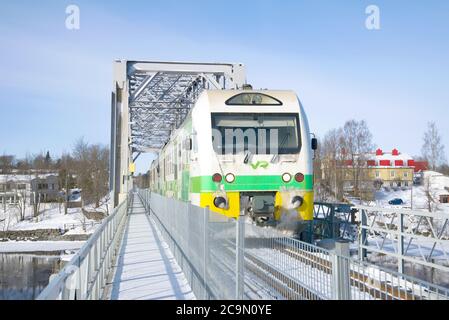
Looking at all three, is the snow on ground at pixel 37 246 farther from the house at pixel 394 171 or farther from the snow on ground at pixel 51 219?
the house at pixel 394 171

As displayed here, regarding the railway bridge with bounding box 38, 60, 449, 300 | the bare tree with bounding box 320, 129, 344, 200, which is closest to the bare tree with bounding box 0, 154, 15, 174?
the bare tree with bounding box 320, 129, 344, 200

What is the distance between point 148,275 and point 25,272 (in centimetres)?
2883

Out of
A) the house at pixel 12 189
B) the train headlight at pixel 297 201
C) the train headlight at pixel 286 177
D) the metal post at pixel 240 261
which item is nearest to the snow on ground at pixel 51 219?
the house at pixel 12 189

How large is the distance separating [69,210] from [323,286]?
233ft

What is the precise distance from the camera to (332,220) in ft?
45.9

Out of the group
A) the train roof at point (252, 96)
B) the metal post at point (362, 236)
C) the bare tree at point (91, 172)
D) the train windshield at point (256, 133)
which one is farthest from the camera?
the bare tree at point (91, 172)

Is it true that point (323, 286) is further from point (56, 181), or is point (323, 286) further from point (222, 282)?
point (56, 181)

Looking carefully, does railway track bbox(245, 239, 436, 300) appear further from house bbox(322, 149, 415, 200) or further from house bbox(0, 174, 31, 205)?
house bbox(0, 174, 31, 205)

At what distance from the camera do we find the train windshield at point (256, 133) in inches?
419

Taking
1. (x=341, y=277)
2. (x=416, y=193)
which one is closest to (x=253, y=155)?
(x=341, y=277)

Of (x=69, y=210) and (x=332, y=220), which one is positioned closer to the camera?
(x=332, y=220)

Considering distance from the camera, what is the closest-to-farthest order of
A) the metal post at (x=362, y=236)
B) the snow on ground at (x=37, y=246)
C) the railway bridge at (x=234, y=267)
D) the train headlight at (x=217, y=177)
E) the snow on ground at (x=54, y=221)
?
the railway bridge at (x=234, y=267), the train headlight at (x=217, y=177), the metal post at (x=362, y=236), the snow on ground at (x=37, y=246), the snow on ground at (x=54, y=221)

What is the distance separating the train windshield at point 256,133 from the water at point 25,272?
16120 millimetres
